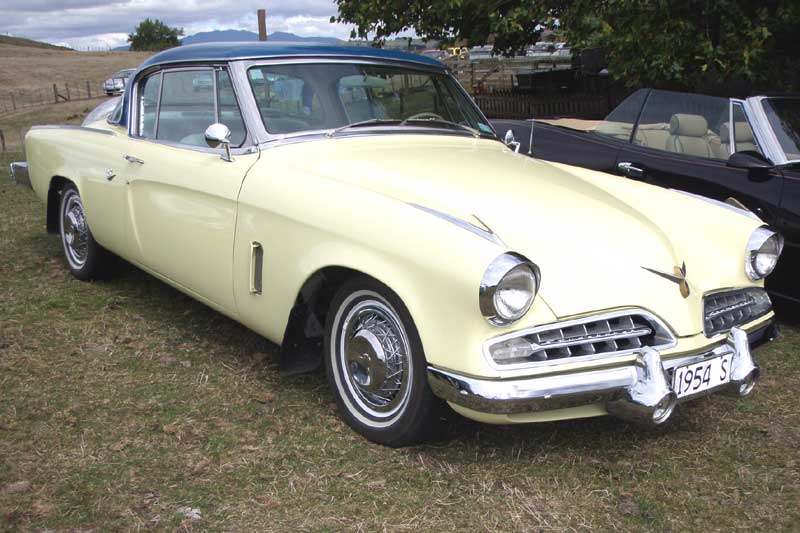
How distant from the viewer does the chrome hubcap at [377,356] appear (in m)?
3.07

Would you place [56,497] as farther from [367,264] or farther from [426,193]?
[426,193]

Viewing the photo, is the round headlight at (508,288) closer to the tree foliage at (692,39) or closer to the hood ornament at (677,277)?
the hood ornament at (677,277)

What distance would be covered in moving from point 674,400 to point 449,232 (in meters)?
1.00

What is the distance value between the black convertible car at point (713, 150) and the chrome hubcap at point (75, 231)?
290cm

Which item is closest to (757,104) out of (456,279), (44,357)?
(456,279)

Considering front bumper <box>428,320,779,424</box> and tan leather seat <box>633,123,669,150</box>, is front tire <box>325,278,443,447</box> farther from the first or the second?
tan leather seat <box>633,123,669,150</box>

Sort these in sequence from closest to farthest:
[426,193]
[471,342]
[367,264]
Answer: [471,342] < [367,264] < [426,193]

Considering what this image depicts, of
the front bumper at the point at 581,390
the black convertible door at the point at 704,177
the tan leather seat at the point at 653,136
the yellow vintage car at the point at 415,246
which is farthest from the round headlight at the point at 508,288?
the tan leather seat at the point at 653,136

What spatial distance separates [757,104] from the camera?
4.92 m

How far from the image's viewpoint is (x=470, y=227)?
2869mm

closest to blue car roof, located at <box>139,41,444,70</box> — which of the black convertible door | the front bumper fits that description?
the black convertible door

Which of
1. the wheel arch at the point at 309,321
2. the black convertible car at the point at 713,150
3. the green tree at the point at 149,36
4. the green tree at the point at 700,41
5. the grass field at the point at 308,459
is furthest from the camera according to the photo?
the green tree at the point at 149,36

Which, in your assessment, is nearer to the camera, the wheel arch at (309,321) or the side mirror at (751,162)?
the wheel arch at (309,321)

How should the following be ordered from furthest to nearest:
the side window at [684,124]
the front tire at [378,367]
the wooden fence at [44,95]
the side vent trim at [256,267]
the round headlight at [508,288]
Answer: the wooden fence at [44,95] < the side window at [684,124] < the side vent trim at [256,267] < the front tire at [378,367] < the round headlight at [508,288]
